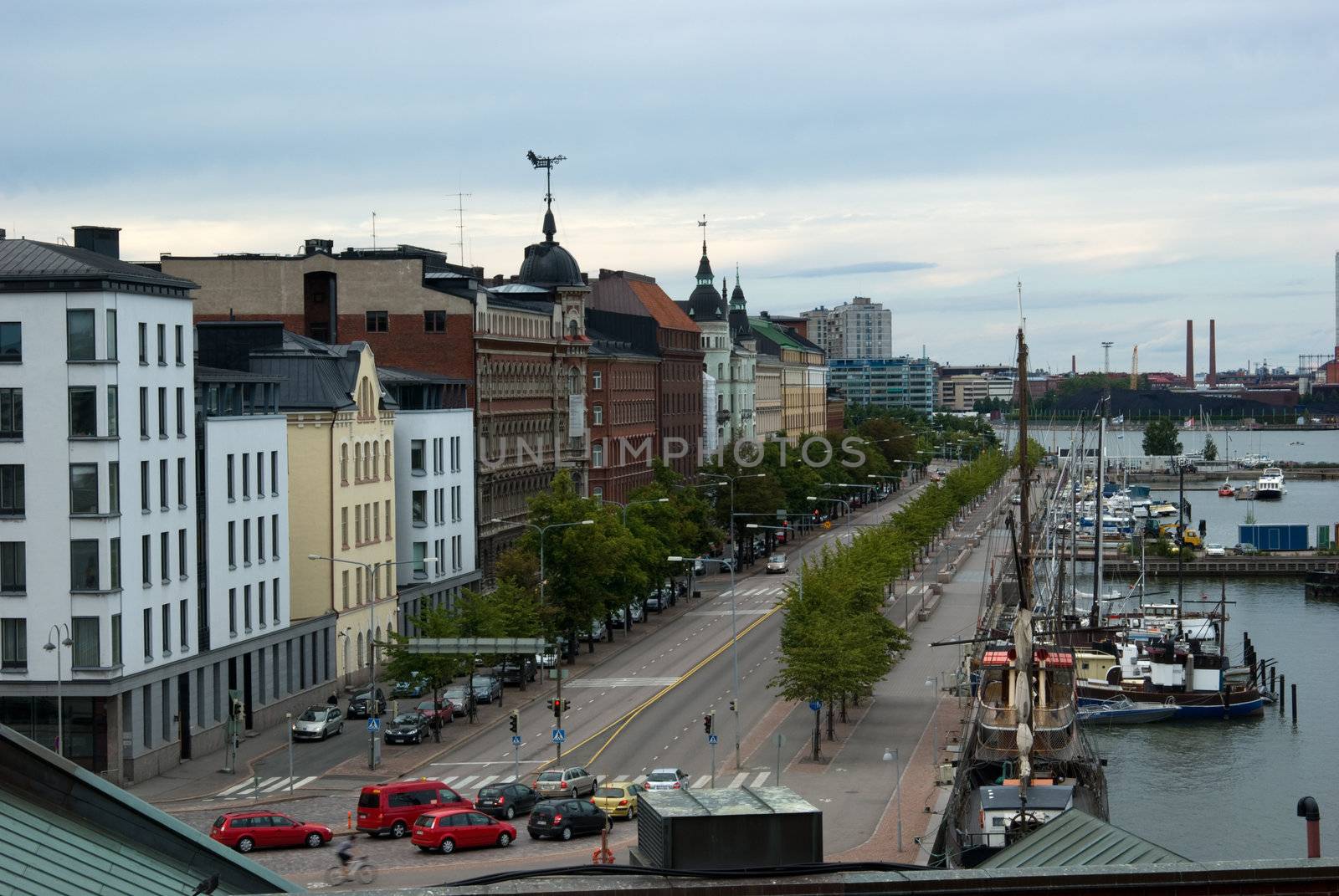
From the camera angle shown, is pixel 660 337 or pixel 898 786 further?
pixel 660 337

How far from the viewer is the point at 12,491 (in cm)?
6956

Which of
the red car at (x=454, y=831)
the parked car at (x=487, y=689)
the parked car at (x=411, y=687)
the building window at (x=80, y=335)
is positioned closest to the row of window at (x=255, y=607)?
the parked car at (x=411, y=687)

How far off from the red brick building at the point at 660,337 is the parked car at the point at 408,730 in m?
101

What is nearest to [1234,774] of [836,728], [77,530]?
[836,728]

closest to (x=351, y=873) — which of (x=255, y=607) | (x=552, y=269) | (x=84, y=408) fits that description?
(x=84, y=408)

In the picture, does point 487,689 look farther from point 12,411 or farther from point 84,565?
point 12,411

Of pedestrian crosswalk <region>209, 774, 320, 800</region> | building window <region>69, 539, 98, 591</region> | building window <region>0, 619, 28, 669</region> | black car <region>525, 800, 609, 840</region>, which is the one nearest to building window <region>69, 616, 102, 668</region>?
building window <region>69, 539, 98, 591</region>

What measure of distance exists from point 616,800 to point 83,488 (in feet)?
73.8

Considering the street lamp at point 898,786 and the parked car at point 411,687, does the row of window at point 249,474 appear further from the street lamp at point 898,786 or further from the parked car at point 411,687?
Result: the street lamp at point 898,786

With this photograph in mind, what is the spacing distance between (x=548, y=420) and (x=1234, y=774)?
6994 cm

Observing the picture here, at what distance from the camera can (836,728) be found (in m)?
81.9

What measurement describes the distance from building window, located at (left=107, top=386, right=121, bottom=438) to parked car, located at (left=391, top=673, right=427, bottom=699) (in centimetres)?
1817

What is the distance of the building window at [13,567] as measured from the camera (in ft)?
227

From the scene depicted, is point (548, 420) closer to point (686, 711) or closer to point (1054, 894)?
point (686, 711)
